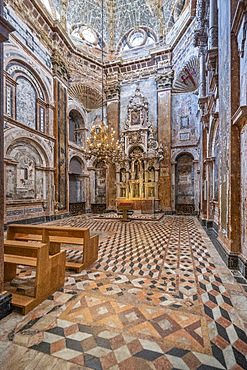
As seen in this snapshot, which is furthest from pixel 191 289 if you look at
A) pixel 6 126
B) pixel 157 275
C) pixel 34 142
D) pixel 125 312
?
pixel 34 142

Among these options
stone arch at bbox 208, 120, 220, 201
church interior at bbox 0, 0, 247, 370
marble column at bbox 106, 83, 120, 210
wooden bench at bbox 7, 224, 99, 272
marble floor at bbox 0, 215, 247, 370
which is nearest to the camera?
marble floor at bbox 0, 215, 247, 370

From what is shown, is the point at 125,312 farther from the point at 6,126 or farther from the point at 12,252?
the point at 6,126

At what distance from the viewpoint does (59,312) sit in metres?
2.46

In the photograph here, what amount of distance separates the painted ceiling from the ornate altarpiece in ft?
15.3

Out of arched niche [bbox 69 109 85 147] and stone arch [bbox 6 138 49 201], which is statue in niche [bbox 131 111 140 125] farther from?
stone arch [bbox 6 138 49 201]

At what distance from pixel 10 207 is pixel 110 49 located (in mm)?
14547

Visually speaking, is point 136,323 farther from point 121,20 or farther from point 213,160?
point 121,20

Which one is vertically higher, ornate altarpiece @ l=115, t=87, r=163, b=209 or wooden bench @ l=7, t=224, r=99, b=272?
ornate altarpiece @ l=115, t=87, r=163, b=209

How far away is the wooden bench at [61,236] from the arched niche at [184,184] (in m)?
10.2

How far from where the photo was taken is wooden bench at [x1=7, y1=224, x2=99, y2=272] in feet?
13.0

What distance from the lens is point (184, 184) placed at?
13.5 meters

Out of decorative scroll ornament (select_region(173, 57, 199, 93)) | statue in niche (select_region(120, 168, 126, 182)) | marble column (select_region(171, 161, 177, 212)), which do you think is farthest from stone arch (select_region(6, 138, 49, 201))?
decorative scroll ornament (select_region(173, 57, 199, 93))

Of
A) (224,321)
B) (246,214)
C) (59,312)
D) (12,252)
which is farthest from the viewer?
(246,214)

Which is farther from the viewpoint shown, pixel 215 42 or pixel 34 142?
pixel 34 142
